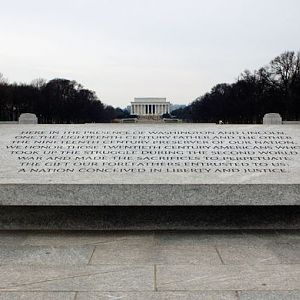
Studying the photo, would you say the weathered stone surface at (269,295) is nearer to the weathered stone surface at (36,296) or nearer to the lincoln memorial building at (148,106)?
the weathered stone surface at (36,296)

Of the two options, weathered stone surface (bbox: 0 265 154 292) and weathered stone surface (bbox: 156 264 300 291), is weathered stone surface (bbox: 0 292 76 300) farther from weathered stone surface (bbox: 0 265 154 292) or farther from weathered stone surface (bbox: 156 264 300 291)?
weathered stone surface (bbox: 156 264 300 291)

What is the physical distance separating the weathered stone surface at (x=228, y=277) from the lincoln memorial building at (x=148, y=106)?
138373mm

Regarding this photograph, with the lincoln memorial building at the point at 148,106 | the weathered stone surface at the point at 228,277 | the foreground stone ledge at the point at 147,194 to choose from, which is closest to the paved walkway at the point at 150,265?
the weathered stone surface at the point at 228,277

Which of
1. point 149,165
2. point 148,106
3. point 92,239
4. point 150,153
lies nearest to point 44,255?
point 92,239

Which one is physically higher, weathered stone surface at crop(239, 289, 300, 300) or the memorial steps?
the memorial steps

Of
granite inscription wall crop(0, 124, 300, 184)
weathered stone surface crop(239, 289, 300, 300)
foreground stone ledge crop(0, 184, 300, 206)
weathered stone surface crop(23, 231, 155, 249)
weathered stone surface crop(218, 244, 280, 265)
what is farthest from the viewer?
granite inscription wall crop(0, 124, 300, 184)

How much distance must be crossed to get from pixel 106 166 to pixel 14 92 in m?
67.8

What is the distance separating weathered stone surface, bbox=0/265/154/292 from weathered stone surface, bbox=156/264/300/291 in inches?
7.7

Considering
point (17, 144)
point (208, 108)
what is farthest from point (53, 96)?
point (17, 144)

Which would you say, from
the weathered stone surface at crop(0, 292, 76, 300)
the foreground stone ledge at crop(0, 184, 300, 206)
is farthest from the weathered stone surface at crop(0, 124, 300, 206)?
the weathered stone surface at crop(0, 292, 76, 300)

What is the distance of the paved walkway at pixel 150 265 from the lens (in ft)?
13.7

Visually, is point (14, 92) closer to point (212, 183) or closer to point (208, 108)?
point (208, 108)

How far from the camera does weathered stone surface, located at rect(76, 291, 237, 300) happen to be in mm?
4027

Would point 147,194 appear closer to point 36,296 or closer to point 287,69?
point 36,296
